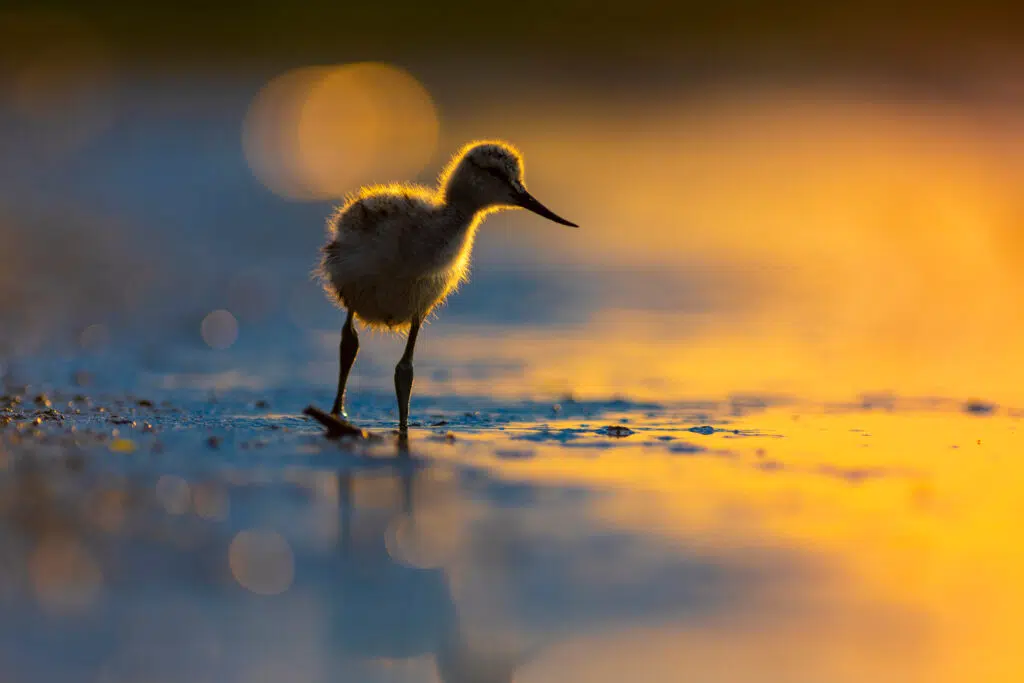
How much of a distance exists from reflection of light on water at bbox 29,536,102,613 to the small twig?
5.94 feet

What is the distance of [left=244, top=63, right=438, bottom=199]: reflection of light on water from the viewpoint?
1894cm

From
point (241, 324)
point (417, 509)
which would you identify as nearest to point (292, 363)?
point (241, 324)

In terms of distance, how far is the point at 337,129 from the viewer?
23.2m

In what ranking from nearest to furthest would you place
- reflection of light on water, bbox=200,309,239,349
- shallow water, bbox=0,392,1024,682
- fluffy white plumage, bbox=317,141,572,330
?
shallow water, bbox=0,392,1024,682, fluffy white plumage, bbox=317,141,572,330, reflection of light on water, bbox=200,309,239,349

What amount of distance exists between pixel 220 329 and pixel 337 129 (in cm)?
1388

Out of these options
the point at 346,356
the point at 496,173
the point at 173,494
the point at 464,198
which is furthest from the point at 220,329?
the point at 173,494

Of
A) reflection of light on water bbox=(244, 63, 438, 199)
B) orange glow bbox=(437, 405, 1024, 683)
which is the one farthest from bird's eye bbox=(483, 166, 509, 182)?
reflection of light on water bbox=(244, 63, 438, 199)

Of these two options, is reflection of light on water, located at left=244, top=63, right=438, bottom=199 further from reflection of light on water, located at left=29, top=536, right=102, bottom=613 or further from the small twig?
reflection of light on water, located at left=29, top=536, right=102, bottom=613

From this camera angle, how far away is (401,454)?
5.68m

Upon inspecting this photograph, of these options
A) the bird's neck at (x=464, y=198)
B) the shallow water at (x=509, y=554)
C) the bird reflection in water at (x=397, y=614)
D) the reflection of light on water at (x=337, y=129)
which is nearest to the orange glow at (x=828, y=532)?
the shallow water at (x=509, y=554)

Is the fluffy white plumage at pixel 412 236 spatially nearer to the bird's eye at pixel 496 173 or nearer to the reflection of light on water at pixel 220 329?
the bird's eye at pixel 496 173

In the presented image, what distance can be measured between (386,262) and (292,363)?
2485 mm

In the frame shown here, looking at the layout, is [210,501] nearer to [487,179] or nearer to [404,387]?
[404,387]

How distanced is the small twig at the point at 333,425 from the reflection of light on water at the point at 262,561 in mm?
1514
